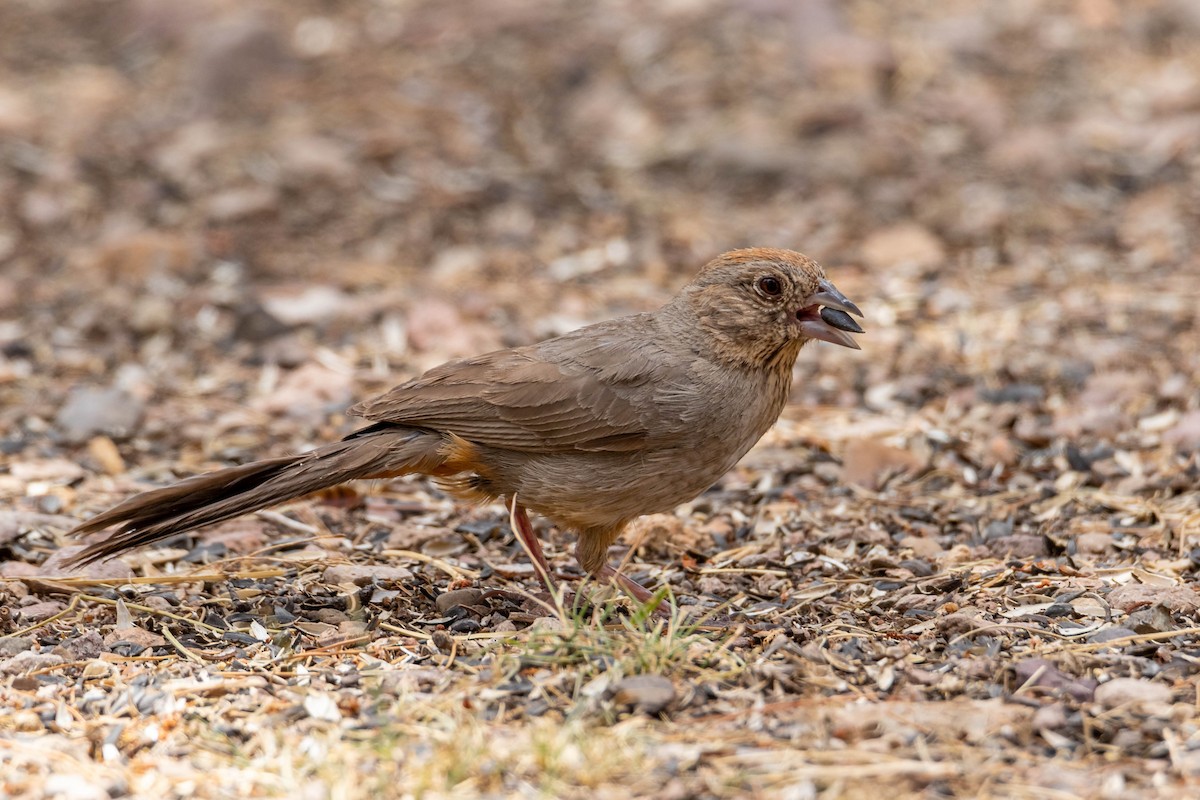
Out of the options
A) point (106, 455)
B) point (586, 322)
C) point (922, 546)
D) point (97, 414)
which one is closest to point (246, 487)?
point (106, 455)

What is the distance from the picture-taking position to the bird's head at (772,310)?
189 inches

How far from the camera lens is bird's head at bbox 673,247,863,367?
4.81m

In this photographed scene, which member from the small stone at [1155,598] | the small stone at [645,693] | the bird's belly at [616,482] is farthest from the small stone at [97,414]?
the small stone at [1155,598]

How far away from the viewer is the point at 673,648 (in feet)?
12.8

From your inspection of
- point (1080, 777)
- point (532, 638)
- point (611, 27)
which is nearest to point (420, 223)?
point (611, 27)

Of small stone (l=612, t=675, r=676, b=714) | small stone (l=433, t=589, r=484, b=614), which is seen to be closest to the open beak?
small stone (l=433, t=589, r=484, b=614)

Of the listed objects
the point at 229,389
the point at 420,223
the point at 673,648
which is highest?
the point at 420,223

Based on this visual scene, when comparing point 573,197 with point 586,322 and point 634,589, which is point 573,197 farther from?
point 634,589

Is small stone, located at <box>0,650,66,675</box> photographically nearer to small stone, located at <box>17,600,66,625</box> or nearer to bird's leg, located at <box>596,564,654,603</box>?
small stone, located at <box>17,600,66,625</box>

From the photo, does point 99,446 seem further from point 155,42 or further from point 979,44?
point 979,44

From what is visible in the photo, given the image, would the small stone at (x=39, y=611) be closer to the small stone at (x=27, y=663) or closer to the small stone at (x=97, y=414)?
the small stone at (x=27, y=663)

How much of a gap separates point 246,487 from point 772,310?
183 cm

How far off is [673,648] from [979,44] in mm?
7694

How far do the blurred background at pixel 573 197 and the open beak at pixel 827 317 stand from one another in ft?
4.36
